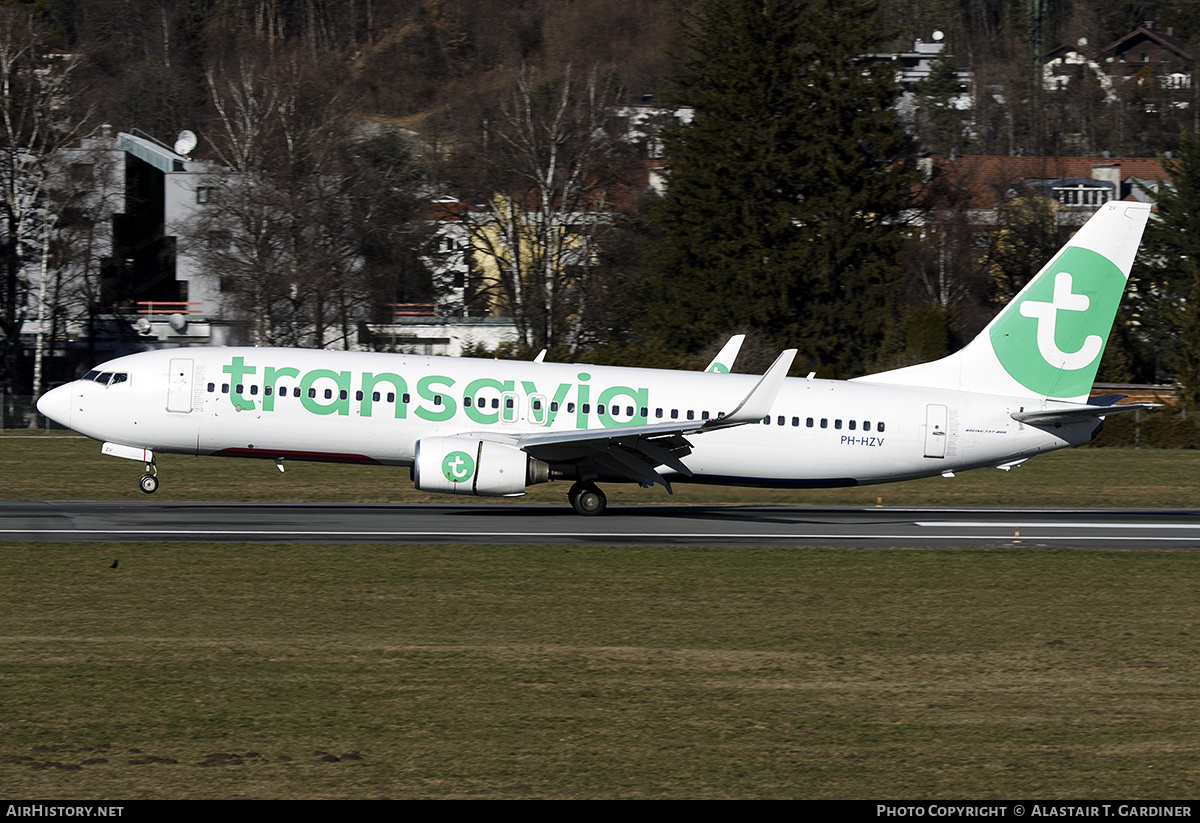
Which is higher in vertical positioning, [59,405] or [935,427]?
[59,405]

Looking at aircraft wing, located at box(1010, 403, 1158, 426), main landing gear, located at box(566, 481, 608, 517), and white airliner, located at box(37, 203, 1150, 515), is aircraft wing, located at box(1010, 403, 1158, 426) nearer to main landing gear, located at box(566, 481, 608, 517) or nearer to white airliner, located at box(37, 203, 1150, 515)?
white airliner, located at box(37, 203, 1150, 515)

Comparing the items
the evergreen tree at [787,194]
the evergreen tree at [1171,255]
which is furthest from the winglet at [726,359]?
the evergreen tree at [1171,255]

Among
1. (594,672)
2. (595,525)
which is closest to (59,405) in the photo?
(595,525)

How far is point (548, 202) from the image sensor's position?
67.9 metres

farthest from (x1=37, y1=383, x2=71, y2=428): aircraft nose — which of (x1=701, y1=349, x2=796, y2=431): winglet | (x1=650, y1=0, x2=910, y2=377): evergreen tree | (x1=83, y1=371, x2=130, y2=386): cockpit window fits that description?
(x1=650, y1=0, x2=910, y2=377): evergreen tree

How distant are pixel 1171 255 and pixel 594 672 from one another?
3103 inches

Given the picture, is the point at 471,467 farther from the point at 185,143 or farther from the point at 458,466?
the point at 185,143

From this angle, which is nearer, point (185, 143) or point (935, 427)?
point (935, 427)

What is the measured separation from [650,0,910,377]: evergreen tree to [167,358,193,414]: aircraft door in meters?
43.1

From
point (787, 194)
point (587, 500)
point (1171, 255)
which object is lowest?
point (587, 500)

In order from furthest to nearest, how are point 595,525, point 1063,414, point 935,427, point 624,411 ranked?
point 935,427 → point 624,411 → point 1063,414 → point 595,525

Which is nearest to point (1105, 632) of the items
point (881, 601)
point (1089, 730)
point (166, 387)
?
point (881, 601)

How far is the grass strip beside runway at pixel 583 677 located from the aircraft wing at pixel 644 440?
5.06 metres

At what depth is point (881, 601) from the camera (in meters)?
18.6
